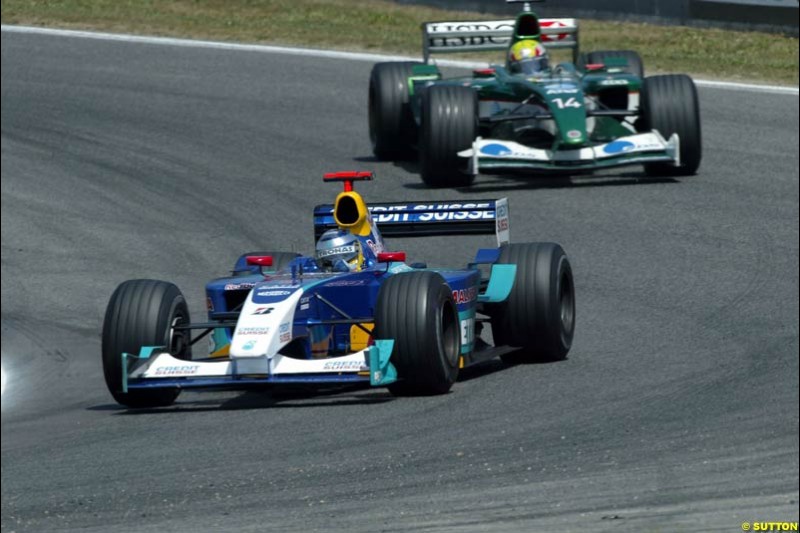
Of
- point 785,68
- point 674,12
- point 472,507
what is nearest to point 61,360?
point 472,507

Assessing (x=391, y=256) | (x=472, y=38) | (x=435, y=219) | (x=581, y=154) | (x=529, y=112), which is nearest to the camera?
(x=435, y=219)

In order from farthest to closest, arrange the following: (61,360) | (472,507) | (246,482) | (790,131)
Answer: (790,131)
(61,360)
(246,482)
(472,507)

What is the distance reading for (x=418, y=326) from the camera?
7359 millimetres

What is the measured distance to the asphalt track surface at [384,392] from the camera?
6.35m

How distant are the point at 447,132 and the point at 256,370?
5581 millimetres

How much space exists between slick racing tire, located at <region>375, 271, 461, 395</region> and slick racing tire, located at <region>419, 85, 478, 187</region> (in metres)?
3.30

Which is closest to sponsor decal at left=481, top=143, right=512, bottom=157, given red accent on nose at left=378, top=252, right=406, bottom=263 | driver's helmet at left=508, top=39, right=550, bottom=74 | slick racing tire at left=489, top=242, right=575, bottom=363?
driver's helmet at left=508, top=39, right=550, bottom=74

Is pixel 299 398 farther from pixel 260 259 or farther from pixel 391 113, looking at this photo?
pixel 391 113

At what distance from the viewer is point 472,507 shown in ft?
20.3

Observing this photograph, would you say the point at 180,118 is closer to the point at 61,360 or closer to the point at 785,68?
the point at 61,360

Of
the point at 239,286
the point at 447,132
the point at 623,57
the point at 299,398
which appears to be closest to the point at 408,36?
the point at 623,57

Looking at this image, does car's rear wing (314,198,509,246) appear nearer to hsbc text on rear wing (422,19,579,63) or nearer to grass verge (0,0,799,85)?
hsbc text on rear wing (422,19,579,63)

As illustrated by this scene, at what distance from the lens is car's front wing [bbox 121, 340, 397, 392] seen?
724 centimetres

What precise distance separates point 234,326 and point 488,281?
3.93 feet
